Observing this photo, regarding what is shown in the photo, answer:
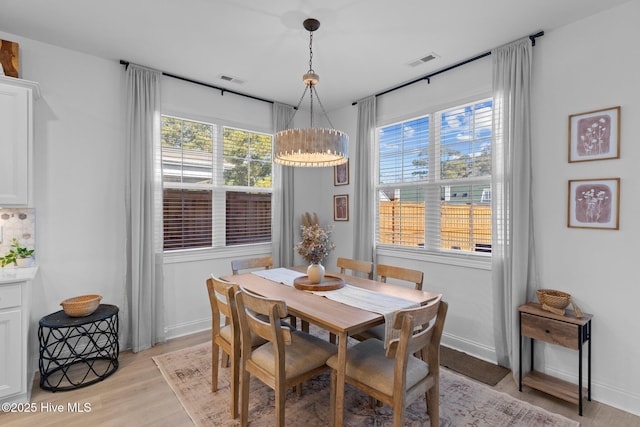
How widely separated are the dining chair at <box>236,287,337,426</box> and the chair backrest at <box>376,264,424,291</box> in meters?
0.93

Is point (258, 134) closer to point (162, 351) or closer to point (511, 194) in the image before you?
point (162, 351)

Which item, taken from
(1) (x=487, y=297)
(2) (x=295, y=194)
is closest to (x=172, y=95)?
(2) (x=295, y=194)

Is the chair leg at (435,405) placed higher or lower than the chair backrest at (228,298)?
lower

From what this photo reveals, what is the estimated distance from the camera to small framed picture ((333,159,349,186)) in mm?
4391

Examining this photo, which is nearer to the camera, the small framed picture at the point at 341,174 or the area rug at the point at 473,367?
the area rug at the point at 473,367

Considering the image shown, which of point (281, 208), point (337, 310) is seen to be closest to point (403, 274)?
point (337, 310)

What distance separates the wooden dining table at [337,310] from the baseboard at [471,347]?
3.97 feet

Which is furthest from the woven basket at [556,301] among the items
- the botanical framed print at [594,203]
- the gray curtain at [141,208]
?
the gray curtain at [141,208]

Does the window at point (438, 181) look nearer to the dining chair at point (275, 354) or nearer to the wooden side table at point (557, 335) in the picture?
the wooden side table at point (557, 335)

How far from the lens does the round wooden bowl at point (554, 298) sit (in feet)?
7.72

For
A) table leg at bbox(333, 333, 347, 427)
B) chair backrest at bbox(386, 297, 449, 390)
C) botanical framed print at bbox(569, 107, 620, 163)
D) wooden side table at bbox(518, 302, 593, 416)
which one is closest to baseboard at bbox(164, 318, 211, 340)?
table leg at bbox(333, 333, 347, 427)

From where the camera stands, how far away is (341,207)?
447 centimetres

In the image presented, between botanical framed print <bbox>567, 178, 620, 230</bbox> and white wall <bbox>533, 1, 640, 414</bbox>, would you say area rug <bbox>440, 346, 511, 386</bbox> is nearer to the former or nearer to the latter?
white wall <bbox>533, 1, 640, 414</bbox>

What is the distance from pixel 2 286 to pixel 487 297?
3847mm
